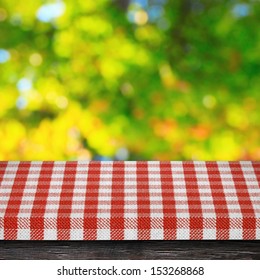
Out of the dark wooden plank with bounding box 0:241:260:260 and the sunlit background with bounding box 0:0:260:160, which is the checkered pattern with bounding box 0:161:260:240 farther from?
the sunlit background with bounding box 0:0:260:160

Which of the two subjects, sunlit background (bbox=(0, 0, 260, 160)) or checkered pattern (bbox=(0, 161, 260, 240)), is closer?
checkered pattern (bbox=(0, 161, 260, 240))

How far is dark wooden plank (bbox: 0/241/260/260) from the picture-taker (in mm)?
1689

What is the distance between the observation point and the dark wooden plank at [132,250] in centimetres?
169

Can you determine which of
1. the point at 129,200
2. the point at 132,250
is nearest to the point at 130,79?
the point at 129,200

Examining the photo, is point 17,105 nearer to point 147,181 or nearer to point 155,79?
point 155,79

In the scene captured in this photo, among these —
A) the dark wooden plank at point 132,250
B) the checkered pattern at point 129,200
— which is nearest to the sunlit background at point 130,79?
the checkered pattern at point 129,200

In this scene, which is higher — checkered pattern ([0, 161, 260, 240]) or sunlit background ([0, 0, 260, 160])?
sunlit background ([0, 0, 260, 160])

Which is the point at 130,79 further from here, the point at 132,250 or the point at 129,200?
the point at 132,250

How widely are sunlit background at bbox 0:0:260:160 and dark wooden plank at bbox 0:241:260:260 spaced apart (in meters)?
0.83

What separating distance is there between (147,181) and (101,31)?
72 cm

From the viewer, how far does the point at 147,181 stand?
76.2 inches

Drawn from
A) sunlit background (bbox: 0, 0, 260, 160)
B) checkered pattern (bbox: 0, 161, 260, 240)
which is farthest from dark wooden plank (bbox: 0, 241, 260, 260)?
sunlit background (bbox: 0, 0, 260, 160)

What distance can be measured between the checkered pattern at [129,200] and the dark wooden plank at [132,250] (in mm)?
21

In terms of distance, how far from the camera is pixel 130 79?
8.00 feet
